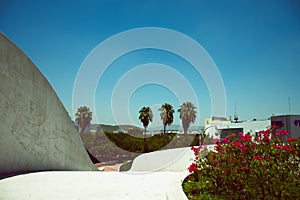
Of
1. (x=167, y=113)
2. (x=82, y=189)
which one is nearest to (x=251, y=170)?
(x=82, y=189)

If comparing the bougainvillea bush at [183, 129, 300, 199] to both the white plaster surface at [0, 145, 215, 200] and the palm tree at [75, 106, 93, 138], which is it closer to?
the white plaster surface at [0, 145, 215, 200]

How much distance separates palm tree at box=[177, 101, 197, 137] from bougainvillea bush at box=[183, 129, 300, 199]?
36.5 m

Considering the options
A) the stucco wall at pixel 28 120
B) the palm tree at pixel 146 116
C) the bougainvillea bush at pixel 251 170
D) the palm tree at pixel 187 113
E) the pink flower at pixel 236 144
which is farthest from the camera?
the palm tree at pixel 187 113

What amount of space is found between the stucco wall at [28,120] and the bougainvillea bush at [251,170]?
14.2 feet

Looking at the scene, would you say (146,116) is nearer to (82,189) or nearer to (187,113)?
(187,113)

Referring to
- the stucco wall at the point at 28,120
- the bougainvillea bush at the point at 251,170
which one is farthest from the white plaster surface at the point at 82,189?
the stucco wall at the point at 28,120

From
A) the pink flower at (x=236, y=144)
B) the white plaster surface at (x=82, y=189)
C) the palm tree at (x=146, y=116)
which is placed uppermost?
the palm tree at (x=146, y=116)

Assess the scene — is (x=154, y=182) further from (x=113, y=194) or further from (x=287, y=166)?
(x=287, y=166)

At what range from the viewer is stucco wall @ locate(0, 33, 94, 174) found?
5.95 m

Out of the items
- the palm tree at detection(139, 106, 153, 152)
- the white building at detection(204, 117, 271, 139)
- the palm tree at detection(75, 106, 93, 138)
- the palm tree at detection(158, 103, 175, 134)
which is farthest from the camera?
the palm tree at detection(75, 106, 93, 138)

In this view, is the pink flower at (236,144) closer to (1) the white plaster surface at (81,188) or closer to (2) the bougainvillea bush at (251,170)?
(2) the bougainvillea bush at (251,170)

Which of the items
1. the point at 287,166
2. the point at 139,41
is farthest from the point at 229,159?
the point at 139,41

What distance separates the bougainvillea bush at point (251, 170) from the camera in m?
4.05

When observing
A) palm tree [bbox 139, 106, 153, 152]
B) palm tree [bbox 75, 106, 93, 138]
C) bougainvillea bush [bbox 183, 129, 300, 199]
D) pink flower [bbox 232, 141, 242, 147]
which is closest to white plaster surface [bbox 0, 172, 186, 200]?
bougainvillea bush [bbox 183, 129, 300, 199]
